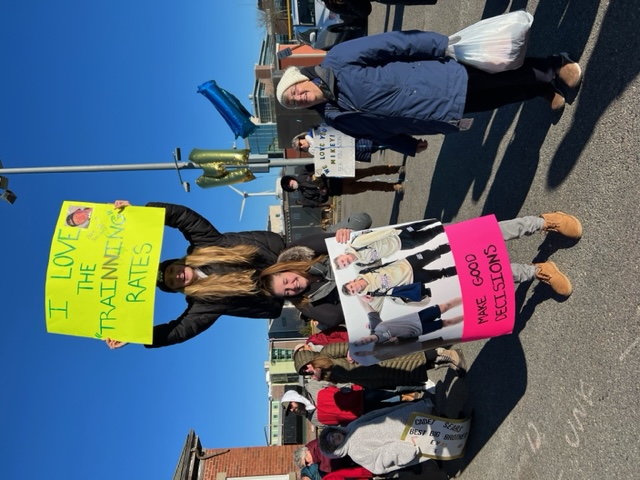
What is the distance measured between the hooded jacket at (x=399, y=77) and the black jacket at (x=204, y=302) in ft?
4.93

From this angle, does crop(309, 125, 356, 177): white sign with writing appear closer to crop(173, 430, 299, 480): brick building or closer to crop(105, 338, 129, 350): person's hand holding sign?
crop(105, 338, 129, 350): person's hand holding sign

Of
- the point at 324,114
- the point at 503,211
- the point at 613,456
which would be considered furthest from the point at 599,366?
the point at 324,114

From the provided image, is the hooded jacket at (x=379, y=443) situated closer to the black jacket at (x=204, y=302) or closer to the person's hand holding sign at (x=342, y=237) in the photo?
the black jacket at (x=204, y=302)

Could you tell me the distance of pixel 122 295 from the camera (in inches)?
160

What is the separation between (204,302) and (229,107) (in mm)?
4635

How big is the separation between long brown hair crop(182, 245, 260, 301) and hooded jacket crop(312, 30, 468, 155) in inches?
65.0

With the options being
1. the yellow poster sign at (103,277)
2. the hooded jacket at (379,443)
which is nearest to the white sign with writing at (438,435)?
the hooded jacket at (379,443)

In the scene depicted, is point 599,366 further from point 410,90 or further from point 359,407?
point 359,407

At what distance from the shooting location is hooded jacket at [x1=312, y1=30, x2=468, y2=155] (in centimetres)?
404

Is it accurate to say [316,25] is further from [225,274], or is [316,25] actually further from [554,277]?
[554,277]

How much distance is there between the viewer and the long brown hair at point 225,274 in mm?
4266

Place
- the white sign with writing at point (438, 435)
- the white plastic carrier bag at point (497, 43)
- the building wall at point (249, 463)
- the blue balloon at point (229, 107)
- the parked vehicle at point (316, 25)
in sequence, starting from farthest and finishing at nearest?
the building wall at point (249, 463) → the parked vehicle at point (316, 25) → the blue balloon at point (229, 107) → the white sign with writing at point (438, 435) → the white plastic carrier bag at point (497, 43)

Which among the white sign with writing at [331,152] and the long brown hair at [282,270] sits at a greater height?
the long brown hair at [282,270]

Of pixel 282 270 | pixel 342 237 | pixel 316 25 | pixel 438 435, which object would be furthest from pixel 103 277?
pixel 316 25
